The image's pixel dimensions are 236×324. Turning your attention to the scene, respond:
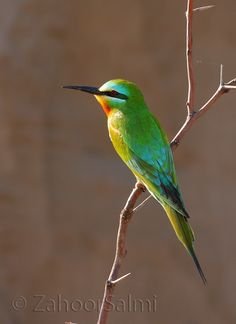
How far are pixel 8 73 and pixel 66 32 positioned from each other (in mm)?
255

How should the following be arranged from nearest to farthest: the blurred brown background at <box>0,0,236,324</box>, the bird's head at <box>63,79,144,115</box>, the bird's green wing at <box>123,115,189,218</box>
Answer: the bird's green wing at <box>123,115,189,218</box> → the bird's head at <box>63,79,144,115</box> → the blurred brown background at <box>0,0,236,324</box>

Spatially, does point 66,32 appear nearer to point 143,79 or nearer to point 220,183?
point 143,79

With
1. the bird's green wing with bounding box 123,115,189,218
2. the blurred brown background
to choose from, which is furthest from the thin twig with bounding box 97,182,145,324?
the blurred brown background

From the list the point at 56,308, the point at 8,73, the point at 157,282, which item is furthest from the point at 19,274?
the point at 8,73

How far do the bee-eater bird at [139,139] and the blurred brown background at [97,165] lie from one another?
1.13 meters

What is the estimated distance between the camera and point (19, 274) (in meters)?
3.14

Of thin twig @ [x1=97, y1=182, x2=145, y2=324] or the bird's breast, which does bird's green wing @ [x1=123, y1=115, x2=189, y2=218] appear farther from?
thin twig @ [x1=97, y1=182, x2=145, y2=324]

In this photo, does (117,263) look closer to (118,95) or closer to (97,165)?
(118,95)

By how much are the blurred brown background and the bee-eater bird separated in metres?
1.13

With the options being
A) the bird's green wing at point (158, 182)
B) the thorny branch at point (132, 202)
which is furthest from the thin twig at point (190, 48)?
the bird's green wing at point (158, 182)

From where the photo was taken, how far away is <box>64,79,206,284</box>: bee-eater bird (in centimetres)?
184

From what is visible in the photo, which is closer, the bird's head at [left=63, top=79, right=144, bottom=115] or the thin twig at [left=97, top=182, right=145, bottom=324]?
the thin twig at [left=97, top=182, right=145, bottom=324]

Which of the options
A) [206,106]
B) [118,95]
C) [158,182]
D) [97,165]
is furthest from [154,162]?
[97,165]

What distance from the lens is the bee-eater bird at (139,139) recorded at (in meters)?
1.84
